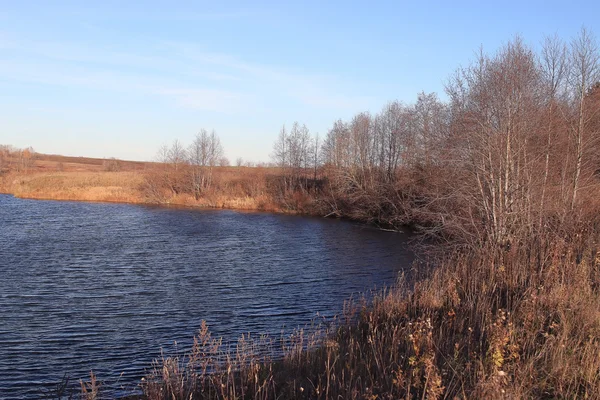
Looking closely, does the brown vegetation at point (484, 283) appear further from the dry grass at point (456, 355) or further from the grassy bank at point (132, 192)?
the grassy bank at point (132, 192)

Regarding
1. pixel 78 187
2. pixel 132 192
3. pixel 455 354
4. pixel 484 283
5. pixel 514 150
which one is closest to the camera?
pixel 455 354

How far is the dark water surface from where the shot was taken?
10422 millimetres

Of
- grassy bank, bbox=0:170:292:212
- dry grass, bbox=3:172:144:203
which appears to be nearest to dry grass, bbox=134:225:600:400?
grassy bank, bbox=0:170:292:212

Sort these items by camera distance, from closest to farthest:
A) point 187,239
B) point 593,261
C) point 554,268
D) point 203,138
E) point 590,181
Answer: point 554,268, point 593,261, point 590,181, point 187,239, point 203,138

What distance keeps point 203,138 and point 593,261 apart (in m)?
52.5

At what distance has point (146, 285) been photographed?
54.3 feet

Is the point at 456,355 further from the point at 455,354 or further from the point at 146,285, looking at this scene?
the point at 146,285

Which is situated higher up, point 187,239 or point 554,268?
point 554,268

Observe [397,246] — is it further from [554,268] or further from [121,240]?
[554,268]

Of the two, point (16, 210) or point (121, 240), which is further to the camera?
point (16, 210)

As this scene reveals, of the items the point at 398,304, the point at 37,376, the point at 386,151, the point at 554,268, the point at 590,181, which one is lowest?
the point at 37,376

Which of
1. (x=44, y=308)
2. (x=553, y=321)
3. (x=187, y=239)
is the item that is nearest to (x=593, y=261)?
(x=553, y=321)

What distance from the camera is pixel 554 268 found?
914 centimetres

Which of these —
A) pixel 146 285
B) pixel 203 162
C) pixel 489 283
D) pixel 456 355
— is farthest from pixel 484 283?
pixel 203 162
